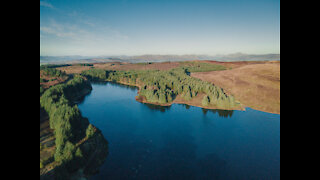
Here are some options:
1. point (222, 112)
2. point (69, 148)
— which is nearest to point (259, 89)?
point (222, 112)

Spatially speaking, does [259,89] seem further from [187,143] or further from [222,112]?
[187,143]

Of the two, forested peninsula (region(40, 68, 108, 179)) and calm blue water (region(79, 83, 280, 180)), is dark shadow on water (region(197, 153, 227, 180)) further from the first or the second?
forested peninsula (region(40, 68, 108, 179))

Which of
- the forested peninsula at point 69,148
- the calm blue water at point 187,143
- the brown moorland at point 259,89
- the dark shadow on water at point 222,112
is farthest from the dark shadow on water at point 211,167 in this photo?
the brown moorland at point 259,89

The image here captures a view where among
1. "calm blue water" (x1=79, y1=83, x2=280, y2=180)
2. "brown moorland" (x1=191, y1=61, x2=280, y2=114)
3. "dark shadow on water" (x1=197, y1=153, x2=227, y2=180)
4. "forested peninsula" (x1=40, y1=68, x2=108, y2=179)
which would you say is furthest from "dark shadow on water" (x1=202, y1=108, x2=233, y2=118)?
"forested peninsula" (x1=40, y1=68, x2=108, y2=179)

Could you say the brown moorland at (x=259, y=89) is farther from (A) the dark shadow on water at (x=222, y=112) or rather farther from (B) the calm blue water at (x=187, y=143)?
(A) the dark shadow on water at (x=222, y=112)

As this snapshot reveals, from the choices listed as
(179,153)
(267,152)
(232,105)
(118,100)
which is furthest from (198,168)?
(118,100)
